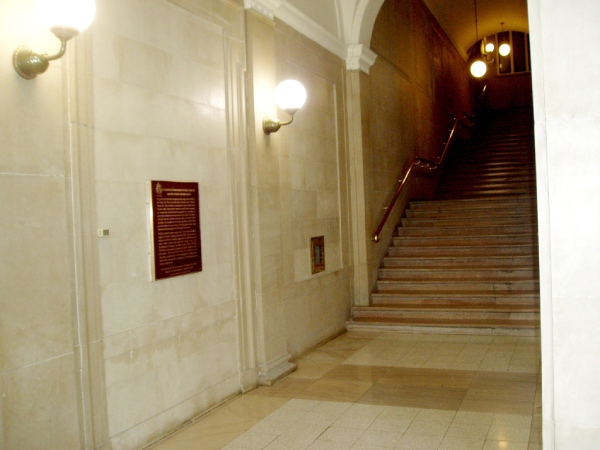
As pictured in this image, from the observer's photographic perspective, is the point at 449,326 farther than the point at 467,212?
No

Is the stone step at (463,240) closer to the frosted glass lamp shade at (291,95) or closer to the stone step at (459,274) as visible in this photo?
the stone step at (459,274)

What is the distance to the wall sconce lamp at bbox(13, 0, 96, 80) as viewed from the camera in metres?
3.27

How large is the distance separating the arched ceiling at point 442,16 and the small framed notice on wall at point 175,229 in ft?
9.11

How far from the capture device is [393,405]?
512 centimetres

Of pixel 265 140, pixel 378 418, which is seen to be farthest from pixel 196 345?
pixel 265 140

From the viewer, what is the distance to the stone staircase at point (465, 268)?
8.07 metres

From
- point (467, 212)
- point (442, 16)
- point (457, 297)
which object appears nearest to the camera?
point (457, 297)

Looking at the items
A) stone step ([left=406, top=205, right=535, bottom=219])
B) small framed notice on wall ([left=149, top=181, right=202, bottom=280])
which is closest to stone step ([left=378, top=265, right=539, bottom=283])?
stone step ([left=406, top=205, right=535, bottom=219])

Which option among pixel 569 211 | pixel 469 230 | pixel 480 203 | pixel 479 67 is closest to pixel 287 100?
pixel 569 211

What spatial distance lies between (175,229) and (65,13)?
6.34 ft

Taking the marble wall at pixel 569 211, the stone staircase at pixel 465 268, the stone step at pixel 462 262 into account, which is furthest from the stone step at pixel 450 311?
the marble wall at pixel 569 211

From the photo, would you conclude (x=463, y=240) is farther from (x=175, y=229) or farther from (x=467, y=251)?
(x=175, y=229)

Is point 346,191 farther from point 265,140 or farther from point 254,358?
point 254,358

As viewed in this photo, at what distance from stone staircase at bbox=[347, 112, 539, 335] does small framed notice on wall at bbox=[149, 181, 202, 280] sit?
3.93 metres
